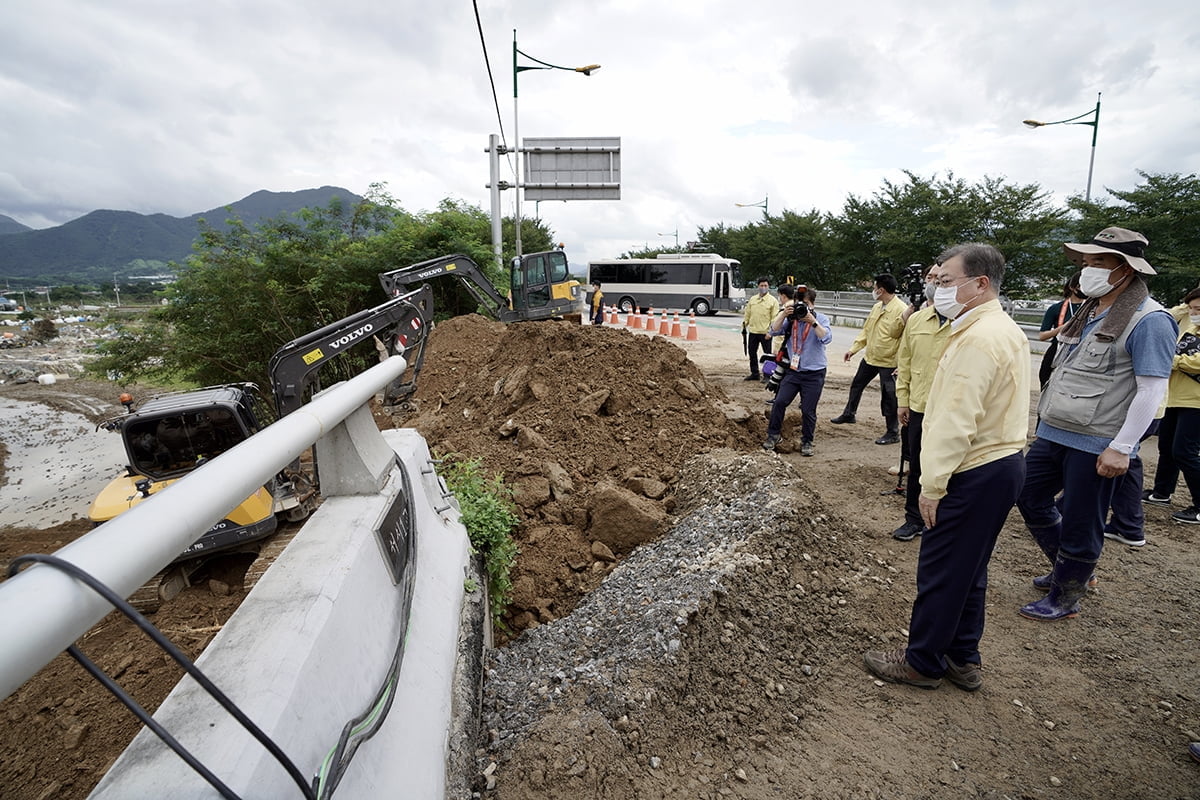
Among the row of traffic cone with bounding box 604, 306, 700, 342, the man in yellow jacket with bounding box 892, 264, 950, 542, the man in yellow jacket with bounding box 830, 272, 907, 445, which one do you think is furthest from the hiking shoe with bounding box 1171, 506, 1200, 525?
the row of traffic cone with bounding box 604, 306, 700, 342

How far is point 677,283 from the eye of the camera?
27828 mm

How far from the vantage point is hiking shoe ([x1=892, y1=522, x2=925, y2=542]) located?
4.18 meters

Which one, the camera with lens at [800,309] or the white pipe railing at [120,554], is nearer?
the white pipe railing at [120,554]

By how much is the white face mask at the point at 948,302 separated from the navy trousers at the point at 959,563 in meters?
0.65

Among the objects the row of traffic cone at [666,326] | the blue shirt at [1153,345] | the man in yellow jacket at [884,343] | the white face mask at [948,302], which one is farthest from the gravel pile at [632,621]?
the row of traffic cone at [666,326]

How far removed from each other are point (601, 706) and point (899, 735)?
48.5 inches

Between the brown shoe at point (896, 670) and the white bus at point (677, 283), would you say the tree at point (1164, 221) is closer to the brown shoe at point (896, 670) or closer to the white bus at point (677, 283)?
the white bus at point (677, 283)

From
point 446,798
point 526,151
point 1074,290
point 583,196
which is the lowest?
point 446,798

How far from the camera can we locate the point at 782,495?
4.06 meters

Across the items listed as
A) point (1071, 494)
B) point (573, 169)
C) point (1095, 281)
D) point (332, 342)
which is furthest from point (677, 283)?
point (1071, 494)

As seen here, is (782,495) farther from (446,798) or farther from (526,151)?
(526,151)

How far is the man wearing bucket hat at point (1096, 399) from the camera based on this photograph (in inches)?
112

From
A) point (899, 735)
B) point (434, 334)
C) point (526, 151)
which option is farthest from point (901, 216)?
point (899, 735)

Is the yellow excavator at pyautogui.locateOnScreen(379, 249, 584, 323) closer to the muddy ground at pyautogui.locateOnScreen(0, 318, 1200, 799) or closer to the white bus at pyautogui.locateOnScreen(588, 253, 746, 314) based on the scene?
the muddy ground at pyautogui.locateOnScreen(0, 318, 1200, 799)
